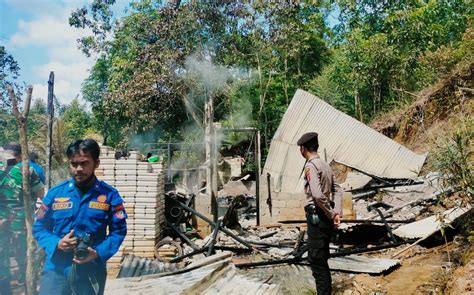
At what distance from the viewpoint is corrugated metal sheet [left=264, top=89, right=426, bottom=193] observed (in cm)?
1186

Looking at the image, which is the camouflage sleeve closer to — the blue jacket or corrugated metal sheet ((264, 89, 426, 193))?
the blue jacket

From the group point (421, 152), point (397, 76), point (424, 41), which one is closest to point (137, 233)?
point (421, 152)

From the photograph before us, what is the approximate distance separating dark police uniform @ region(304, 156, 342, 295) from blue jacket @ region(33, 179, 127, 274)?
2.09 meters

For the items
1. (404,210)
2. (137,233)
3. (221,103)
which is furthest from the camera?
(221,103)

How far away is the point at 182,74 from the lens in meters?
16.3

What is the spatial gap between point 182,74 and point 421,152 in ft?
27.7

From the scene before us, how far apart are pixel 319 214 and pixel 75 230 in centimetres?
237

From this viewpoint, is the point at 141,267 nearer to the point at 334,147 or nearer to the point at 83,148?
the point at 83,148

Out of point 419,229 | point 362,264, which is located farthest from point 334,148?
point 362,264

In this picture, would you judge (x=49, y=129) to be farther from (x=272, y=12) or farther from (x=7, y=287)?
(x=272, y=12)

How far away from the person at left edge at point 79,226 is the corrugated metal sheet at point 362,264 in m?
4.06

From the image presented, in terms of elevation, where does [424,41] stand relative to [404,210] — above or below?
above

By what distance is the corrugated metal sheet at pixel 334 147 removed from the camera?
1186 cm

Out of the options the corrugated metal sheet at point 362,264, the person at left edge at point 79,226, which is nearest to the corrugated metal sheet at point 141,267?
the corrugated metal sheet at point 362,264
